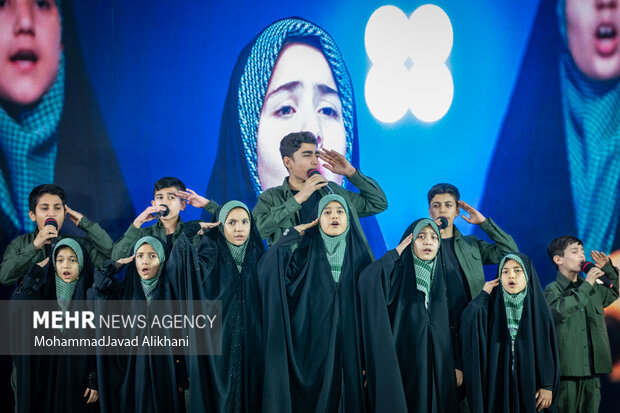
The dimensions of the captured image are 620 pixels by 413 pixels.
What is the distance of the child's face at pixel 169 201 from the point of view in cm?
440

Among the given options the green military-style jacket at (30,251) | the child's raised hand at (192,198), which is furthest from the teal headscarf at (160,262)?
the green military-style jacket at (30,251)

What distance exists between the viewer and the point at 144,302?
3850mm

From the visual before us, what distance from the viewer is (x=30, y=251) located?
421 cm

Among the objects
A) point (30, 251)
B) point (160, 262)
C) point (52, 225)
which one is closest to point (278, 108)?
point (160, 262)

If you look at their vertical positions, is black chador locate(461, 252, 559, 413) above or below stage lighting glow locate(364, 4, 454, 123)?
below

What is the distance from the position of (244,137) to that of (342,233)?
1.76 m

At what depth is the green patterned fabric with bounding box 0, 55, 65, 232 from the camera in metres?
4.94

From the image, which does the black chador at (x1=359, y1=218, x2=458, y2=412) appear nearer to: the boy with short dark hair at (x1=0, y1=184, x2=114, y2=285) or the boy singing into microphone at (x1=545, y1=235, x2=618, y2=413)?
the boy singing into microphone at (x1=545, y1=235, x2=618, y2=413)

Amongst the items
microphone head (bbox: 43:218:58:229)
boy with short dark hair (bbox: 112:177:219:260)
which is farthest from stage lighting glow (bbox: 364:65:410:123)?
microphone head (bbox: 43:218:58:229)

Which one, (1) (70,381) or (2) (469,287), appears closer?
(1) (70,381)

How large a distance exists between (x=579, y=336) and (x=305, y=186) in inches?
89.4

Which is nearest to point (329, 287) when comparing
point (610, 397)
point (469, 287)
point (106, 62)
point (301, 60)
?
point (469, 287)

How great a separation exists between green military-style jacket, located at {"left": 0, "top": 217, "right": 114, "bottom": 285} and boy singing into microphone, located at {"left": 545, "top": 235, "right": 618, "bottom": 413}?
336 cm

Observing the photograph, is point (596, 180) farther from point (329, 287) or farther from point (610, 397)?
point (329, 287)
